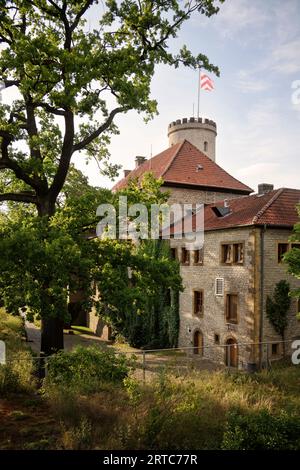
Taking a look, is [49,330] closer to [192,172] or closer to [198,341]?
[198,341]

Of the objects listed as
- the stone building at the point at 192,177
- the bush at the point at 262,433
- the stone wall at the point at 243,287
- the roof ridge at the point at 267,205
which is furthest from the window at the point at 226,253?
the bush at the point at 262,433

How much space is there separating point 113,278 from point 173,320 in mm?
18185

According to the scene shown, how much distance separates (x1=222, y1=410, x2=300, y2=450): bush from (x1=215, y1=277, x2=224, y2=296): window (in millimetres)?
17687

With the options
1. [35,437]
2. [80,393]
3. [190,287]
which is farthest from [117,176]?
[190,287]

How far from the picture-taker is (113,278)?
12.2 metres

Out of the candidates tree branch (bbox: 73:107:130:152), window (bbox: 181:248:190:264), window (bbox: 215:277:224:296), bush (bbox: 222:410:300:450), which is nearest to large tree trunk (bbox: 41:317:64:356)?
tree branch (bbox: 73:107:130:152)

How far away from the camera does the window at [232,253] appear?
23638 mm

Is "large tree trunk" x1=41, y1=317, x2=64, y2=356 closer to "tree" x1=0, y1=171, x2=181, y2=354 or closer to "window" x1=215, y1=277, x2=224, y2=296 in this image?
"tree" x1=0, y1=171, x2=181, y2=354

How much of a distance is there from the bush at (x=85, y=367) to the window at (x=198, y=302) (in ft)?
56.3

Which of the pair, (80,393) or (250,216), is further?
(250,216)

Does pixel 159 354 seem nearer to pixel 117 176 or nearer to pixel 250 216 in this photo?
pixel 250 216

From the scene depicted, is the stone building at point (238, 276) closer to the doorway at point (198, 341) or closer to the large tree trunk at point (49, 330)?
the doorway at point (198, 341)

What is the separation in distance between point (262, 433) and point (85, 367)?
4.63 m

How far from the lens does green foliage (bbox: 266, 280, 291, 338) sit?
2233 cm
